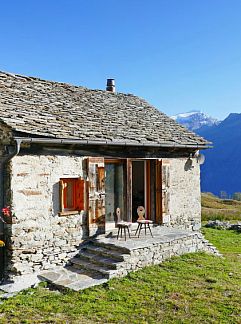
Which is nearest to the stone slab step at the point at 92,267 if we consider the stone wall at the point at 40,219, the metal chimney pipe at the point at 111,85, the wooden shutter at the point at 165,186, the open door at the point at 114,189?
the stone wall at the point at 40,219

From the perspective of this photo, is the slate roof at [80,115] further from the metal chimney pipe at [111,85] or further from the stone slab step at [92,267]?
the stone slab step at [92,267]

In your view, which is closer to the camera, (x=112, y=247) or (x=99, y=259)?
(x=99, y=259)

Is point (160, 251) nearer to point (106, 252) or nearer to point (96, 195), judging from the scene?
point (106, 252)

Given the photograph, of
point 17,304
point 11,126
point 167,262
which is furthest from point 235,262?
point 11,126

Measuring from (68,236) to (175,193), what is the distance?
187 inches

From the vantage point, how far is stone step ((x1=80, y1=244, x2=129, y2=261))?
28.2ft

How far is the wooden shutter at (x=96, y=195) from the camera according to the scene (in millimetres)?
9820

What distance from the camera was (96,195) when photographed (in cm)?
998

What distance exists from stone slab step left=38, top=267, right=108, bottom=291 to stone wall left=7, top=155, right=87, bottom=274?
0.32 metres

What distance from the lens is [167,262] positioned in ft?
30.7

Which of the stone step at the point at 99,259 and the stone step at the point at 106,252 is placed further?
the stone step at the point at 106,252

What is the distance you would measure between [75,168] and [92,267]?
2650mm

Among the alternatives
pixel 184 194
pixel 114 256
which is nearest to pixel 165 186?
pixel 184 194

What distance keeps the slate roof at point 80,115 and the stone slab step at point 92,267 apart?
126 inches
